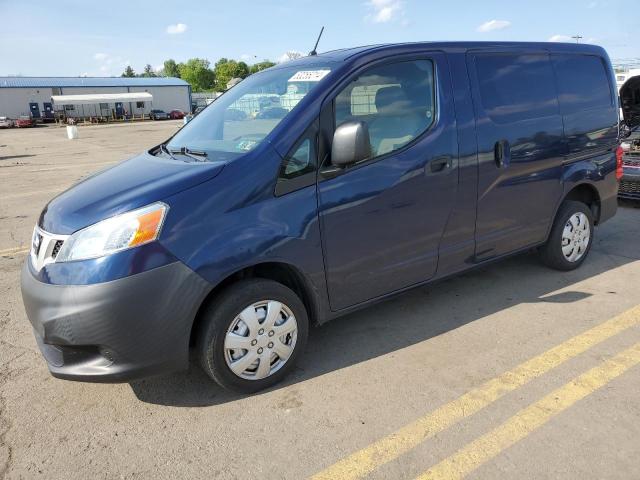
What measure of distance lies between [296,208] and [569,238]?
2.91 meters

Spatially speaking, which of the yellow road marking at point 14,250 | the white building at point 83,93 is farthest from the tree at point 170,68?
the yellow road marking at point 14,250

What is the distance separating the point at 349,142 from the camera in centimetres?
282

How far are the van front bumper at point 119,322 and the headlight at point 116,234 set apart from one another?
158mm

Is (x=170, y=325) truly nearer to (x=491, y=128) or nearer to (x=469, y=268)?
(x=469, y=268)

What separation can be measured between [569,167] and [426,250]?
1.77 metres

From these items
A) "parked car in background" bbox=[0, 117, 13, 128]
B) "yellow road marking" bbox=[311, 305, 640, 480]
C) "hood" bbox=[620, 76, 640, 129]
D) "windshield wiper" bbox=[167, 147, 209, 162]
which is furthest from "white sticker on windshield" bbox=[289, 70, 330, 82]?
"parked car in background" bbox=[0, 117, 13, 128]

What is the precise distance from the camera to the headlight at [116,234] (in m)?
2.46

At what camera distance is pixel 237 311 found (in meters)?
2.72

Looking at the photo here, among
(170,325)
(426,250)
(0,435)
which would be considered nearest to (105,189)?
(170,325)

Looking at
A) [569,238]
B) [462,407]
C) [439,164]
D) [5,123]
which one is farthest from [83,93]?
[462,407]

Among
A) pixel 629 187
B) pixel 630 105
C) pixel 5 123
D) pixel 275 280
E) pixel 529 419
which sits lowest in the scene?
pixel 529 419

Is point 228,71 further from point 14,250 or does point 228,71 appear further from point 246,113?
point 246,113

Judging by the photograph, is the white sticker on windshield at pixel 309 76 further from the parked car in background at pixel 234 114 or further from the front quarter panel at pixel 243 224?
the front quarter panel at pixel 243 224

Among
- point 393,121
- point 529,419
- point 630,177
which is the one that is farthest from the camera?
point 630,177
